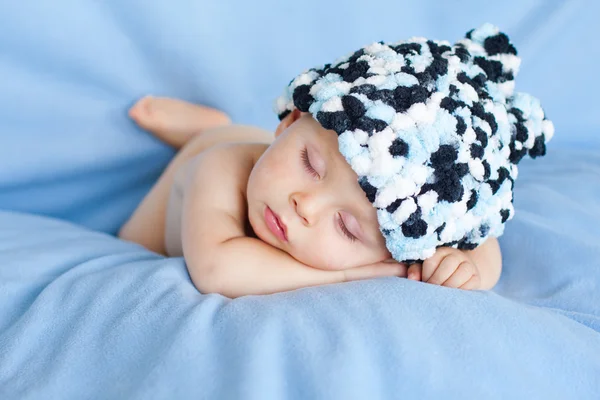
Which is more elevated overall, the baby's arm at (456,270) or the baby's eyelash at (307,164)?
the baby's eyelash at (307,164)

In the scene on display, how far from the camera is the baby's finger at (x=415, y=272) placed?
1044 mm

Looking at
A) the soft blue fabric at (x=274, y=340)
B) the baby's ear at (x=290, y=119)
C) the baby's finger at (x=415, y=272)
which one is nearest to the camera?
the soft blue fabric at (x=274, y=340)

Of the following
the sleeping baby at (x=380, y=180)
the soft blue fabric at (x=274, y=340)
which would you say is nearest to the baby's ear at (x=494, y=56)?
the sleeping baby at (x=380, y=180)

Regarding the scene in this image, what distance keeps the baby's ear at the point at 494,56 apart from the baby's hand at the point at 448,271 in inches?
12.2

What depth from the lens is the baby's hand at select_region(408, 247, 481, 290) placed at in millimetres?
1017

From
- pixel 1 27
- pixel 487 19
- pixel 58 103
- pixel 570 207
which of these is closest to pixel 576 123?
pixel 487 19

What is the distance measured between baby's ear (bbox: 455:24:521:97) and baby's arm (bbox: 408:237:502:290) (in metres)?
0.30

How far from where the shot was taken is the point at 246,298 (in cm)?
92

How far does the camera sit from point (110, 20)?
1398 millimetres

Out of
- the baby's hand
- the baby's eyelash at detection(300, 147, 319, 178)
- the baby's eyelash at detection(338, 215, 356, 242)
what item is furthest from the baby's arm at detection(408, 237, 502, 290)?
the baby's eyelash at detection(300, 147, 319, 178)

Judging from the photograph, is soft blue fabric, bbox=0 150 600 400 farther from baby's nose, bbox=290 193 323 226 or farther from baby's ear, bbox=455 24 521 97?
baby's ear, bbox=455 24 521 97

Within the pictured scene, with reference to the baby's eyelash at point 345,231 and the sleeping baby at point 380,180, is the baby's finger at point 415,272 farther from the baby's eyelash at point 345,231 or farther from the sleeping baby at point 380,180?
the baby's eyelash at point 345,231

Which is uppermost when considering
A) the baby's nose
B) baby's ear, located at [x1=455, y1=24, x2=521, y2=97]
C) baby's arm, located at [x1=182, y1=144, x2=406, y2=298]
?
baby's ear, located at [x1=455, y1=24, x2=521, y2=97]

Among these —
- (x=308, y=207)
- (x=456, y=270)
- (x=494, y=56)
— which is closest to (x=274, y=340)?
(x=308, y=207)
